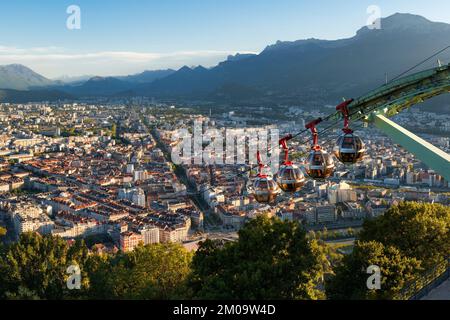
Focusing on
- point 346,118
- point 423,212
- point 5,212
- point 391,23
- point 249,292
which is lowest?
point 5,212

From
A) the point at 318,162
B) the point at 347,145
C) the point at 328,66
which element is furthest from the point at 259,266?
the point at 328,66

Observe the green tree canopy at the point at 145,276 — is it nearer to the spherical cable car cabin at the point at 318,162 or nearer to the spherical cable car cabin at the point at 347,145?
the spherical cable car cabin at the point at 318,162

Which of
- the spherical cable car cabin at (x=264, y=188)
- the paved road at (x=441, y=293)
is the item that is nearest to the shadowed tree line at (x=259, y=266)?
the paved road at (x=441, y=293)

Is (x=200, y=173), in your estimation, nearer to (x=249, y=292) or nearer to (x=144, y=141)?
(x=144, y=141)

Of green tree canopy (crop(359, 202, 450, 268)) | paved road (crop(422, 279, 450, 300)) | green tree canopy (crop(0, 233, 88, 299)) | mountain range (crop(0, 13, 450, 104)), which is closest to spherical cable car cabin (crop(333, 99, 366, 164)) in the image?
paved road (crop(422, 279, 450, 300))

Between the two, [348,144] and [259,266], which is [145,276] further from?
[348,144]
